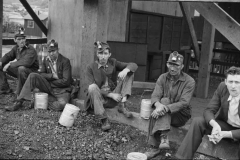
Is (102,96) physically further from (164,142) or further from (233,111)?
(233,111)

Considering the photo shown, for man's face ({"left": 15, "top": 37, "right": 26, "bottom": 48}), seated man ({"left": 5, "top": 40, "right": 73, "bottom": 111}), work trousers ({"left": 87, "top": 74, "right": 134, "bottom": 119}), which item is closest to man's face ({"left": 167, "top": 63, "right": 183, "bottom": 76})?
work trousers ({"left": 87, "top": 74, "right": 134, "bottom": 119})

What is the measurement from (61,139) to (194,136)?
6.60ft

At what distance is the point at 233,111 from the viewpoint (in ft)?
13.7

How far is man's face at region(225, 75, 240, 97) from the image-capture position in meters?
4.09

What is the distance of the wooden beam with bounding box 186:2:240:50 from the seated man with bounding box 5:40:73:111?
→ 2675 millimetres

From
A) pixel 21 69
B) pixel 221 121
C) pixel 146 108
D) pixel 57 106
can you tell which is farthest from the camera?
pixel 21 69

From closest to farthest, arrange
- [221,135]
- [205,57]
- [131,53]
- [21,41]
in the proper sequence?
[221,135] < [21,41] < [205,57] < [131,53]

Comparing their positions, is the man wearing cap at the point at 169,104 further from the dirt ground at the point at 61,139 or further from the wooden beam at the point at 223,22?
the wooden beam at the point at 223,22

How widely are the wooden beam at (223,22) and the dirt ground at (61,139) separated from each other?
69.5 inches

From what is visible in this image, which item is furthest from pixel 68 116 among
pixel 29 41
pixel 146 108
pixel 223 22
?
pixel 29 41

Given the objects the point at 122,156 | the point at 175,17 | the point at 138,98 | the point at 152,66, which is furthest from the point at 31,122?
the point at 175,17

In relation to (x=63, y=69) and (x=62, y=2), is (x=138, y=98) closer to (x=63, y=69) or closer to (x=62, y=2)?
(x=63, y=69)

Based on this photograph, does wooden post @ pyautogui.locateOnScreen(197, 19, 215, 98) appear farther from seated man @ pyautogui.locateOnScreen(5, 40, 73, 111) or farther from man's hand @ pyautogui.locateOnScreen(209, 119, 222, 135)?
man's hand @ pyautogui.locateOnScreen(209, 119, 222, 135)

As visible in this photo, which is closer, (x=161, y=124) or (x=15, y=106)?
(x=161, y=124)
